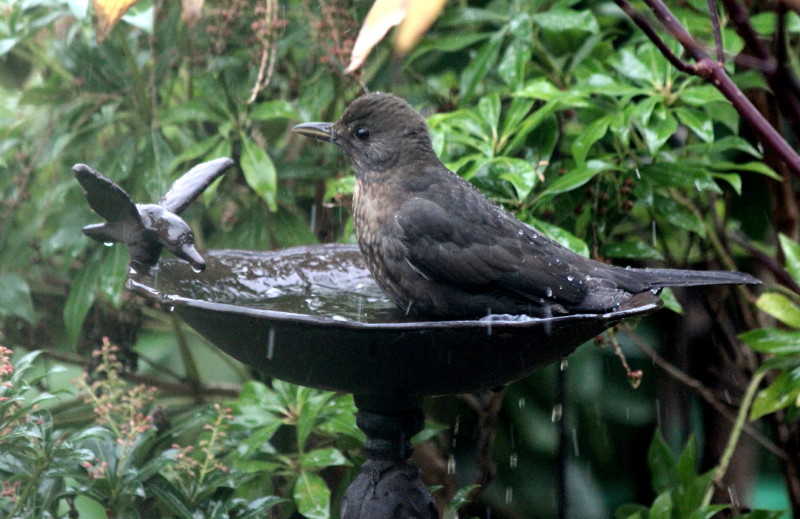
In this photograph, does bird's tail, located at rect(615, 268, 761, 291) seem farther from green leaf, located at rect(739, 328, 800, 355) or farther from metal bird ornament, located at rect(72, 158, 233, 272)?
metal bird ornament, located at rect(72, 158, 233, 272)

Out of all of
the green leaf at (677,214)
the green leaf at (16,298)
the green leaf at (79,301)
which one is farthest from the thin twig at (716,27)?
the green leaf at (16,298)

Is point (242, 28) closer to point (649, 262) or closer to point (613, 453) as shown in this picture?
point (649, 262)

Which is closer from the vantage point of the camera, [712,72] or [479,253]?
[712,72]

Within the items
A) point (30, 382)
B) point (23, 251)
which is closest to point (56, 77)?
point (23, 251)

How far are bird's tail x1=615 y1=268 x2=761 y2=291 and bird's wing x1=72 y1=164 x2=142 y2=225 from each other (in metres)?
1.22

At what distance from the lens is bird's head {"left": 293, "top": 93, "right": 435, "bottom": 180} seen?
2.44 metres

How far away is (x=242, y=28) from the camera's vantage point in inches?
139

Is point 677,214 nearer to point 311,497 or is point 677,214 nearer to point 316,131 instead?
point 316,131

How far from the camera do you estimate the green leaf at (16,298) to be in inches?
129

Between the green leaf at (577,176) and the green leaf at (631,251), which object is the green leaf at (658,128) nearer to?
the green leaf at (577,176)

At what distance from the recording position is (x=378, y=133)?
2469mm

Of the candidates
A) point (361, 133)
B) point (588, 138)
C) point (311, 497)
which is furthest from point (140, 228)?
point (588, 138)

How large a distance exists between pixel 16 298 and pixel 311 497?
1.41m

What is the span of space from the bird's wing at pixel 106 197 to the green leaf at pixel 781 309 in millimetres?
1961
